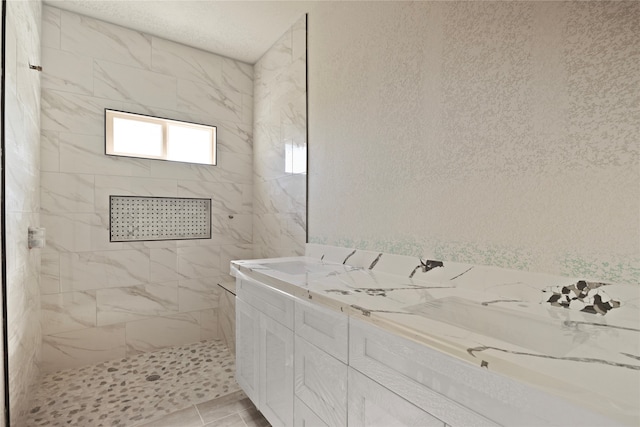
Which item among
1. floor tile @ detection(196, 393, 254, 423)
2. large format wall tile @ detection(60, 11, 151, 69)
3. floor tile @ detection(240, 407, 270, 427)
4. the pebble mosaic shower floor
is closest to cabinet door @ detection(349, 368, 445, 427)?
floor tile @ detection(240, 407, 270, 427)

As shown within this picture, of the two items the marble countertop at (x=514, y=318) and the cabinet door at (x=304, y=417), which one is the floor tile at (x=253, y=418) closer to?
the cabinet door at (x=304, y=417)

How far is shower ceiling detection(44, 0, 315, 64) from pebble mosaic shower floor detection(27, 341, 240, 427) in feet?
8.87

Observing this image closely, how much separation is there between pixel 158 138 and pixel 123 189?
536 millimetres

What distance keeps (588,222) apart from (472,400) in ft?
2.32

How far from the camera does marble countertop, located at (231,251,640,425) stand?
0.60 meters

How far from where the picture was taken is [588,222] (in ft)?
3.30

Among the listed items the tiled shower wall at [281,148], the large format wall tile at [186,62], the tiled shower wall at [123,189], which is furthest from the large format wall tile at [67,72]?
the tiled shower wall at [281,148]

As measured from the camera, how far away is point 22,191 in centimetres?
172

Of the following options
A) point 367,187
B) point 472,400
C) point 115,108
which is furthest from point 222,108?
point 472,400

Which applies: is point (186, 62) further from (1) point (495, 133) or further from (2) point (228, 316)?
(1) point (495, 133)

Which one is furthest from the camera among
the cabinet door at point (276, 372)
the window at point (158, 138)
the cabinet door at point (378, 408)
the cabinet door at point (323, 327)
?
the window at point (158, 138)

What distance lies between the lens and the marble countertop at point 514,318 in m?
0.60

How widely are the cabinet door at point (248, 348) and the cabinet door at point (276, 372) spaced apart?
2.6 inches

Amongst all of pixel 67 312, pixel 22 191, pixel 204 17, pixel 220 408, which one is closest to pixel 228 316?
pixel 220 408
